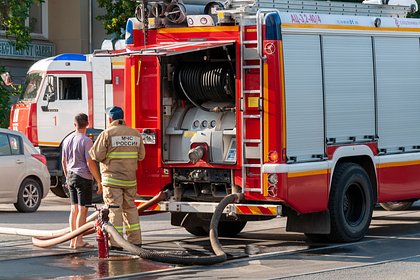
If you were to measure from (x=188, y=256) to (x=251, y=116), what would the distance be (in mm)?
1873

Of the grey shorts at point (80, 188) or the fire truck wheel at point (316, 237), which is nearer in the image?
the grey shorts at point (80, 188)

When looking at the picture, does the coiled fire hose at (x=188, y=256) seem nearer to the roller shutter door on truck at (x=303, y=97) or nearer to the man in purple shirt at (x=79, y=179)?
the roller shutter door on truck at (x=303, y=97)

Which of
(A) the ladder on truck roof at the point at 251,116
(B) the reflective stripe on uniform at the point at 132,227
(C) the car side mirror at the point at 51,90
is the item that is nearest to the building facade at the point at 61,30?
(C) the car side mirror at the point at 51,90

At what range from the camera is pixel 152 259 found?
489 inches

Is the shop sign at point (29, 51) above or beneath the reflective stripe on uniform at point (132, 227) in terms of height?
above

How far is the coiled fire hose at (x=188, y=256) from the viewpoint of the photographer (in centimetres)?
1238

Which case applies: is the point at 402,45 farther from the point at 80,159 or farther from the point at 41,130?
the point at 41,130

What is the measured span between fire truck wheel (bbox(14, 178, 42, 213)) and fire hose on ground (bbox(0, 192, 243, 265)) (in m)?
4.46

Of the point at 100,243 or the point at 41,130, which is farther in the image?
the point at 41,130

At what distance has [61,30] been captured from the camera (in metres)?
33.9

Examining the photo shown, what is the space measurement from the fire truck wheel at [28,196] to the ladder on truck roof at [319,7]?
7.24m

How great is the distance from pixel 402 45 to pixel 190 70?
317 centimetres

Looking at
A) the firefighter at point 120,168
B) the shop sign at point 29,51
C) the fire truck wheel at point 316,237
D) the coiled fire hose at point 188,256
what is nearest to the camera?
the coiled fire hose at point 188,256

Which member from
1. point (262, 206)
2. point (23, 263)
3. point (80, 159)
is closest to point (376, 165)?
point (262, 206)
